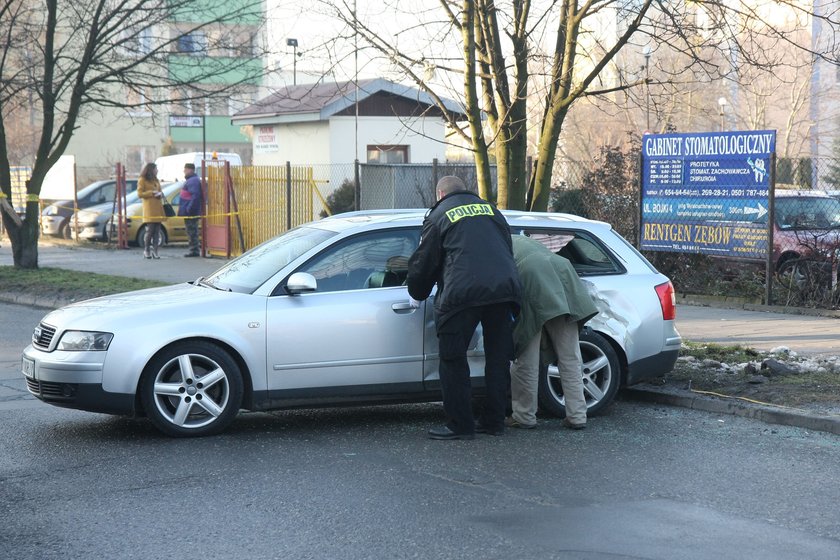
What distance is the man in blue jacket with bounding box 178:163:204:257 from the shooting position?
75.9ft

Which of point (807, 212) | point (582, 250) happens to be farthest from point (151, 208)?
point (582, 250)

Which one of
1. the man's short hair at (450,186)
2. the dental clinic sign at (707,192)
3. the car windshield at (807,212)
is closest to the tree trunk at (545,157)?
the man's short hair at (450,186)

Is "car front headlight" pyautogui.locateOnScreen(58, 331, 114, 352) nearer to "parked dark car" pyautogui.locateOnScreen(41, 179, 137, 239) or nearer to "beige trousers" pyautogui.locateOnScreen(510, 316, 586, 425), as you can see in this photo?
"beige trousers" pyautogui.locateOnScreen(510, 316, 586, 425)

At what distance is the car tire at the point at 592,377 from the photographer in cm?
816

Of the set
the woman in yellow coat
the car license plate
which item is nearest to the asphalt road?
the car license plate

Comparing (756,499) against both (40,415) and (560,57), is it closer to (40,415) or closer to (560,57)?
(40,415)

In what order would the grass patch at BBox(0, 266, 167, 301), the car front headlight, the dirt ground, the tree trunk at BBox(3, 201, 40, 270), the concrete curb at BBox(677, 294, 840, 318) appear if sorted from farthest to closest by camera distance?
the tree trunk at BBox(3, 201, 40, 270) → the grass patch at BBox(0, 266, 167, 301) → the concrete curb at BBox(677, 294, 840, 318) → the dirt ground → the car front headlight

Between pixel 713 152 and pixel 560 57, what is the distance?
437cm

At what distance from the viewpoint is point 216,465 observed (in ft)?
22.0

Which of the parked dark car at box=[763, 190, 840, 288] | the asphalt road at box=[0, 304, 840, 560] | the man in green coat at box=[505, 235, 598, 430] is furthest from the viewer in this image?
the parked dark car at box=[763, 190, 840, 288]

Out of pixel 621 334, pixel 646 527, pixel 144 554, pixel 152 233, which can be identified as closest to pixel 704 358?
pixel 621 334

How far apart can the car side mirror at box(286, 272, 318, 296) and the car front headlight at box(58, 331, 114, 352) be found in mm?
1193

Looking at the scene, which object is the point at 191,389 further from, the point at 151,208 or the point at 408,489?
the point at 151,208

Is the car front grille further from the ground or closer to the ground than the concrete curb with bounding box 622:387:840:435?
further from the ground
